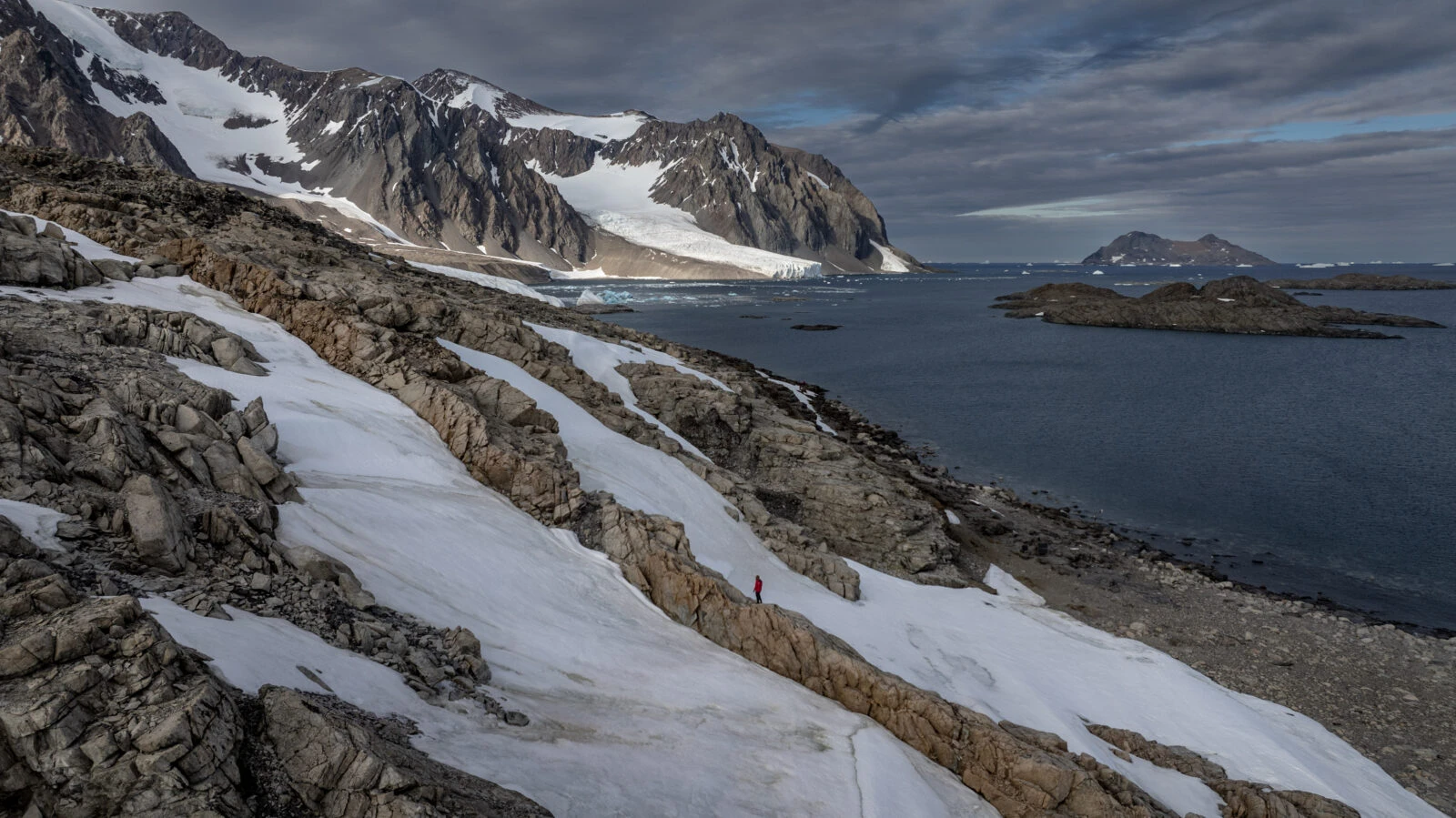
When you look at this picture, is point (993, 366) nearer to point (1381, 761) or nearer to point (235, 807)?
point (1381, 761)

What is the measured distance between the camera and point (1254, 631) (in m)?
25.5

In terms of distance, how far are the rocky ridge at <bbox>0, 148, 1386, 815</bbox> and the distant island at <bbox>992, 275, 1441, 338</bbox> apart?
102392mm

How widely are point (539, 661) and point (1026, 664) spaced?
1235cm

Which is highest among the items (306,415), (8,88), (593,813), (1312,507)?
(8,88)

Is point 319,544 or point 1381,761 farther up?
point 319,544

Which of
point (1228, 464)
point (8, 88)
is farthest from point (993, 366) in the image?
point (8, 88)

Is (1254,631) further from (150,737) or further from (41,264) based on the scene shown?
(41,264)

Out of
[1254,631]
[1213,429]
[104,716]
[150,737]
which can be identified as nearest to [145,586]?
[104,716]

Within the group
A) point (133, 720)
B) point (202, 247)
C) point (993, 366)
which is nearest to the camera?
point (133, 720)

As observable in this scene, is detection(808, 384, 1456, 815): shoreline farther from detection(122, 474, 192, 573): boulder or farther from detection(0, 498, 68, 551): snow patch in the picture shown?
detection(0, 498, 68, 551): snow patch

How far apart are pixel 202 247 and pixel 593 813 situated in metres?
23.8

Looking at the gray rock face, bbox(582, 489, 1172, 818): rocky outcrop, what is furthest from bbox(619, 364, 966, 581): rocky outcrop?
the gray rock face

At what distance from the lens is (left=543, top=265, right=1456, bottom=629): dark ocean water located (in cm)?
3272

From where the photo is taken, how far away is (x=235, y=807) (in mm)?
6371
